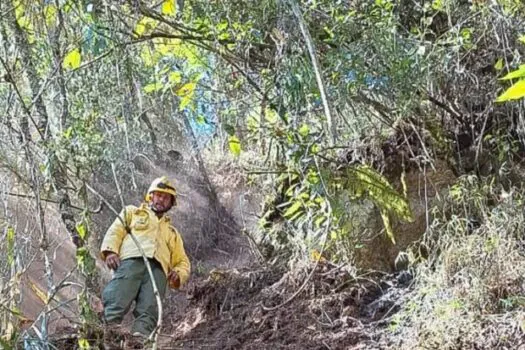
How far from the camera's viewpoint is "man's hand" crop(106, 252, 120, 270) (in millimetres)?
4082

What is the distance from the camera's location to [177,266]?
173 inches

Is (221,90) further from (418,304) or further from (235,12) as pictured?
(418,304)

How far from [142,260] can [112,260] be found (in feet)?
0.63

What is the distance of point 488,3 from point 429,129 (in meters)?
1.20

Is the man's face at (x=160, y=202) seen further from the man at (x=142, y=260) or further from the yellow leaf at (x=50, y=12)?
the yellow leaf at (x=50, y=12)

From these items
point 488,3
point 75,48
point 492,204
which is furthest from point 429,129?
point 75,48

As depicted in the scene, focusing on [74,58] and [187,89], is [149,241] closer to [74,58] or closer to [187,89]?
[187,89]

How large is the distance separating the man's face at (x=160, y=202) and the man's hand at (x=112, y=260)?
0.45 m

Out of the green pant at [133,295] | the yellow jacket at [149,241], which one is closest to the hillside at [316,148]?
the green pant at [133,295]

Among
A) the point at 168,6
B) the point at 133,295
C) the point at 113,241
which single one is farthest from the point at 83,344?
the point at 113,241

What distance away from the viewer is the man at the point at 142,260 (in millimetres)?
4000

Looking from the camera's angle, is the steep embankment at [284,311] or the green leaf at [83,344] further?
the steep embankment at [284,311]

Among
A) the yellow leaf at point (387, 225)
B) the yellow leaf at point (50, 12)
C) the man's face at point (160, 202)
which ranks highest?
the yellow leaf at point (50, 12)

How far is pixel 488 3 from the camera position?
3.52 metres
